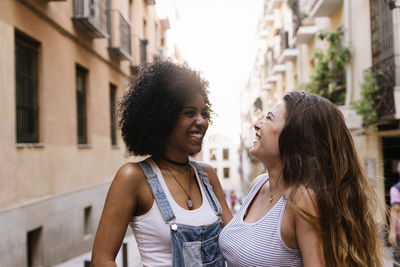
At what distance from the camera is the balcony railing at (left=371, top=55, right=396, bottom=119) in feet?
29.8

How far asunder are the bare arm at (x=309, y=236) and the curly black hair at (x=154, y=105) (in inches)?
40.0

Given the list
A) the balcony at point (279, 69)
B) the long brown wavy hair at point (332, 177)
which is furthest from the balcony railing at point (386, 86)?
the balcony at point (279, 69)

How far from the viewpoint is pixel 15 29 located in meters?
7.19

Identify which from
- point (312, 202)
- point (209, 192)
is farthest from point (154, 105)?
point (312, 202)

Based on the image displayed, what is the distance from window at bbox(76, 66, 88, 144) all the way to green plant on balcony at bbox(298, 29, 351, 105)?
20.5 ft

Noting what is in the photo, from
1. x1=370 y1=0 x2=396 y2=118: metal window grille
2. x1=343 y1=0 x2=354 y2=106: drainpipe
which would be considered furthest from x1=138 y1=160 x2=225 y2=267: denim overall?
x1=343 y1=0 x2=354 y2=106: drainpipe

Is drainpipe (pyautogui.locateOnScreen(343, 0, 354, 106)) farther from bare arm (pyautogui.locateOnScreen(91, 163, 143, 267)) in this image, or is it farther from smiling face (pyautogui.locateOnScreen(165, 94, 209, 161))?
bare arm (pyautogui.locateOnScreen(91, 163, 143, 267))

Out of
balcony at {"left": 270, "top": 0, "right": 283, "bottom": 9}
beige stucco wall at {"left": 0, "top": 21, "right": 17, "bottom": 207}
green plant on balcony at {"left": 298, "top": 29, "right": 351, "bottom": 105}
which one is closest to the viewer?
beige stucco wall at {"left": 0, "top": 21, "right": 17, "bottom": 207}

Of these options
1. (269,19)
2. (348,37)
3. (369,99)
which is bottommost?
(369,99)

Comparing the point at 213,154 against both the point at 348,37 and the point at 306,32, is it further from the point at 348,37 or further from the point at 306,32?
the point at 348,37

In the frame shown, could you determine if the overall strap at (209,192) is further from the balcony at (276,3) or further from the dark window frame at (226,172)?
the dark window frame at (226,172)

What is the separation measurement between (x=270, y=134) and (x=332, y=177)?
0.39 m

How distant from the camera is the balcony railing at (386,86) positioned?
907cm

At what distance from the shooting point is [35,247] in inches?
309
